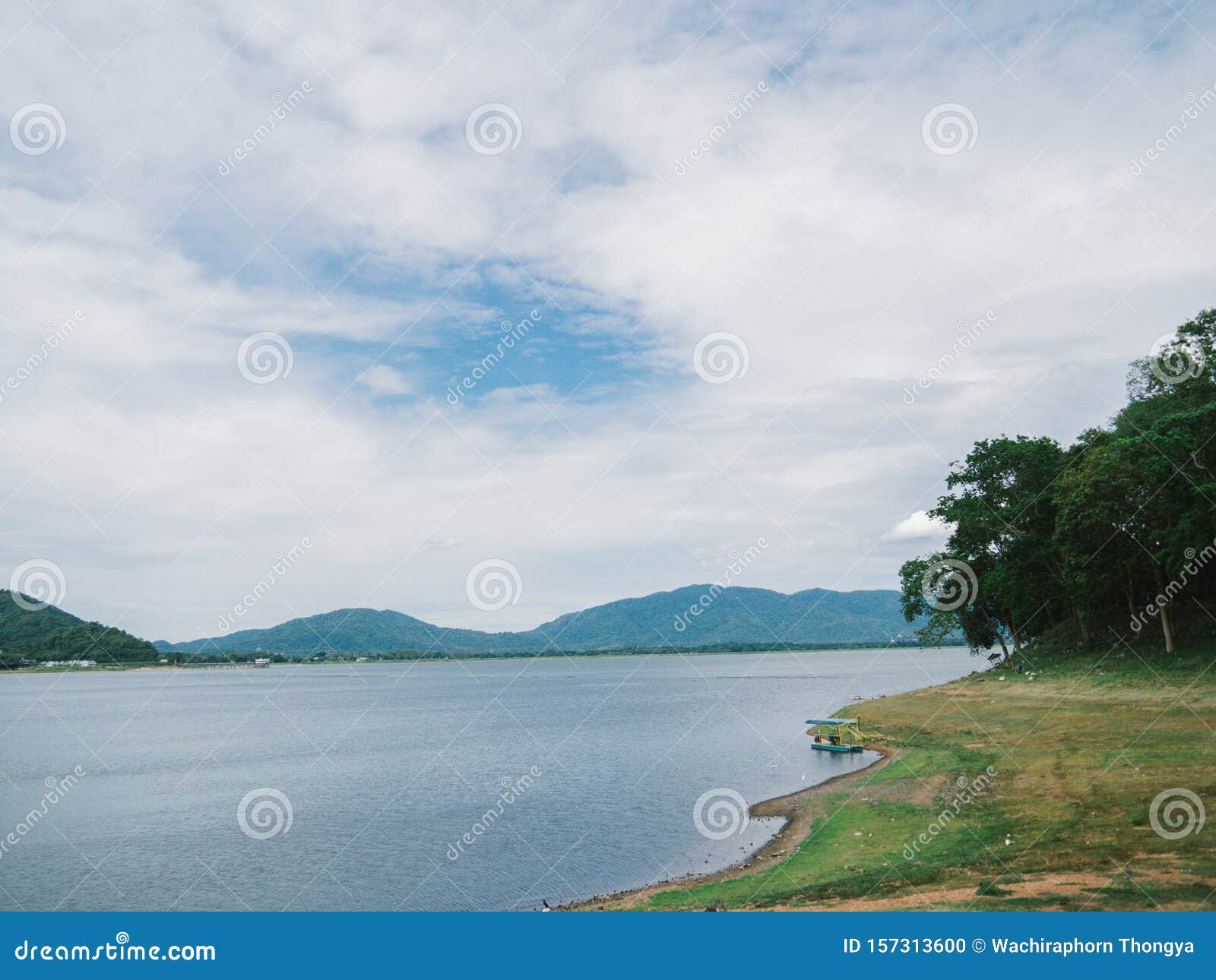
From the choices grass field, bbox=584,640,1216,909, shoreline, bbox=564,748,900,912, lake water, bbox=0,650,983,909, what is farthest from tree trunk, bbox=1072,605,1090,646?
shoreline, bbox=564,748,900,912

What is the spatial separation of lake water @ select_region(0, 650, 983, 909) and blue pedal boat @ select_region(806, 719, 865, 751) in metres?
0.80

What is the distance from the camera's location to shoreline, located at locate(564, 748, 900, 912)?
22.1 metres

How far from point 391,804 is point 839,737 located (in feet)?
90.4

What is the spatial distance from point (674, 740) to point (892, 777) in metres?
28.2

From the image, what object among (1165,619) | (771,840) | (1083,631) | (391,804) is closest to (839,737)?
(1165,619)

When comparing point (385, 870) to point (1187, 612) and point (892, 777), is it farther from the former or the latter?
point (1187, 612)

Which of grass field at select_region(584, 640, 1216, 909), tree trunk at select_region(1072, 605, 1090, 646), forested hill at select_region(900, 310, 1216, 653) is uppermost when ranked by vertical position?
forested hill at select_region(900, 310, 1216, 653)

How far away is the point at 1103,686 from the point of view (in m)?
42.5

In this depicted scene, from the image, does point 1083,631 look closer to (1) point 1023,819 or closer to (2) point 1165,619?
(2) point 1165,619

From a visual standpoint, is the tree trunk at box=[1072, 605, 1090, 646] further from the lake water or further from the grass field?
the lake water

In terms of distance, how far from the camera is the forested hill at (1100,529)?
41.1 metres

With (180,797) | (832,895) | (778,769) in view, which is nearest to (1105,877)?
(832,895)

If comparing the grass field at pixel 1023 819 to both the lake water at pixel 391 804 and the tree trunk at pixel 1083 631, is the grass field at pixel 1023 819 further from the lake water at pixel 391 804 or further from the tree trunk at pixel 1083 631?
the tree trunk at pixel 1083 631

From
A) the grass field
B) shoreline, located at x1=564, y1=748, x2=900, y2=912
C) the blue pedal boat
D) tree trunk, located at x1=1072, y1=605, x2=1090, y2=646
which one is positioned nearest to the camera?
the grass field
